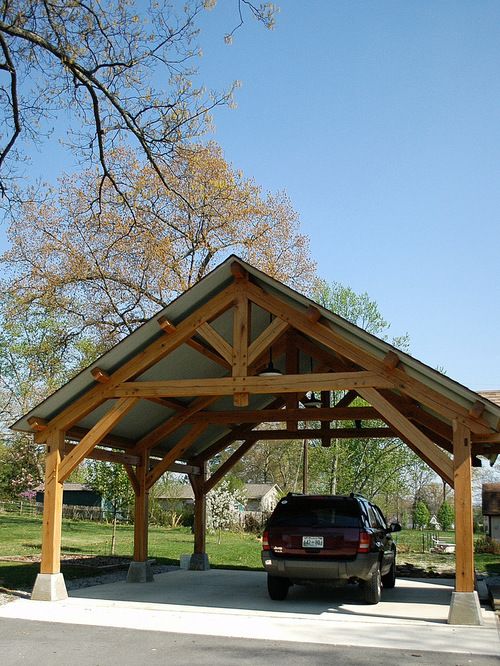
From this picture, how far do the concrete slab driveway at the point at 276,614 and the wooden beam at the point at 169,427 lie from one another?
2.59m

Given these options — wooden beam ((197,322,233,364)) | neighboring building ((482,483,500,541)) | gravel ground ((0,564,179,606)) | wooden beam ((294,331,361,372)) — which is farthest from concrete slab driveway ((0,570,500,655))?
neighboring building ((482,483,500,541))

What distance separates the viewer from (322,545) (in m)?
11.2

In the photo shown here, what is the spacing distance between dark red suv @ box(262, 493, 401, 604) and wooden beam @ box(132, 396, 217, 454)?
329cm

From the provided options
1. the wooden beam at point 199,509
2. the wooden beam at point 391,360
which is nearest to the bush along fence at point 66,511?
the wooden beam at point 199,509

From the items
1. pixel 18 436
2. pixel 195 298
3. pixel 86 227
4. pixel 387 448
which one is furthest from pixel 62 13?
pixel 18 436

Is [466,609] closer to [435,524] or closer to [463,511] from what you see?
[463,511]

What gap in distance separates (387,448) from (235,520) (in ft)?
32.6

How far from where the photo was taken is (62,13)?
32.9 feet

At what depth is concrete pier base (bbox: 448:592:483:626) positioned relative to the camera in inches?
381

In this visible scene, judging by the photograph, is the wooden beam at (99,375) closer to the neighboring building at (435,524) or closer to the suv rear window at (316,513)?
the suv rear window at (316,513)

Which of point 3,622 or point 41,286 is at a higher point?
point 41,286

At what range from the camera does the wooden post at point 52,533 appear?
37.2 ft

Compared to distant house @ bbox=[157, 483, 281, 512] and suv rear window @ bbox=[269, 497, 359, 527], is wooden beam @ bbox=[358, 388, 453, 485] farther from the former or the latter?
distant house @ bbox=[157, 483, 281, 512]

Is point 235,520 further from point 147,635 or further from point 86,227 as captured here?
point 147,635
